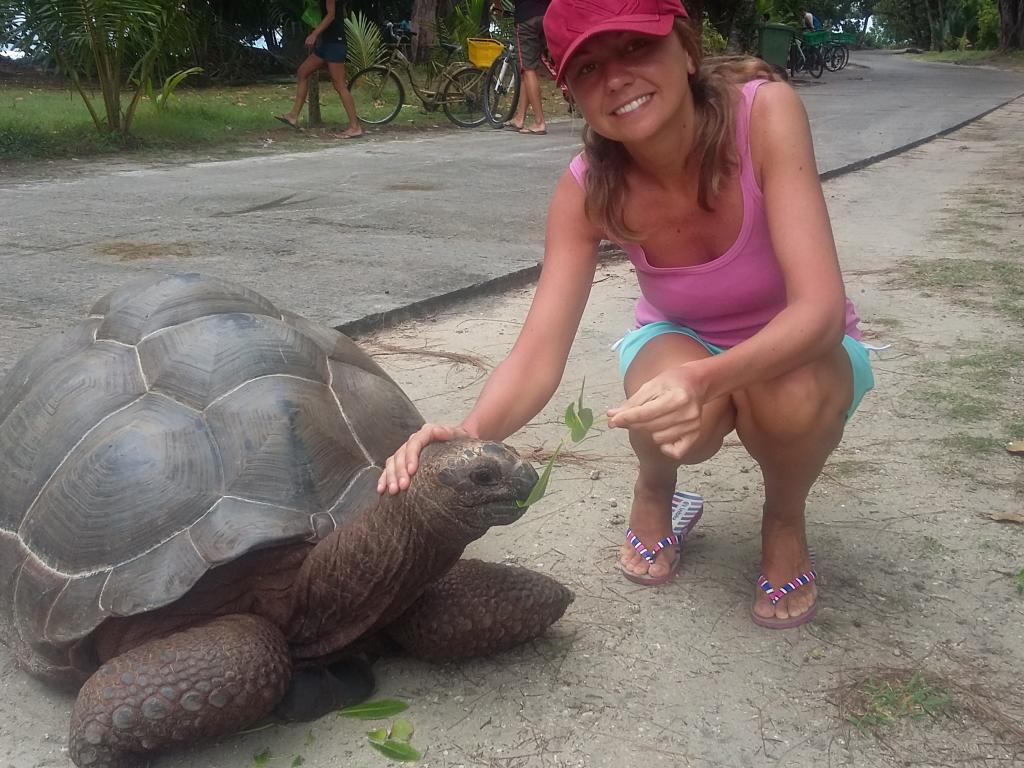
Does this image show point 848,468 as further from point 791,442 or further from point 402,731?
point 402,731

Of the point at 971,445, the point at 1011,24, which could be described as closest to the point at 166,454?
the point at 971,445

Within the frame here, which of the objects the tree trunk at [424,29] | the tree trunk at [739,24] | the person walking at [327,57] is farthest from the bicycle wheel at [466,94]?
the tree trunk at [739,24]

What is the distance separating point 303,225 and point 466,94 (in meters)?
6.25

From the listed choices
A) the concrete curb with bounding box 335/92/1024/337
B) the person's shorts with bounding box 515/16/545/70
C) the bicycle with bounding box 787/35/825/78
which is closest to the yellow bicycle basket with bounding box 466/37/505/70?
the person's shorts with bounding box 515/16/545/70

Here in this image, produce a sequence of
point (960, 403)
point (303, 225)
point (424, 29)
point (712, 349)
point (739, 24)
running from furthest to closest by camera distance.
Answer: point (739, 24)
point (424, 29)
point (303, 225)
point (960, 403)
point (712, 349)

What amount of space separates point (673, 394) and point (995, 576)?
100cm

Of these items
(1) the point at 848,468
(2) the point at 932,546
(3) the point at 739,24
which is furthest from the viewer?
(3) the point at 739,24

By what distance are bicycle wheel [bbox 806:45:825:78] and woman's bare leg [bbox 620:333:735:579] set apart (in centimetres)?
2107

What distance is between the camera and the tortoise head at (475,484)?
139cm

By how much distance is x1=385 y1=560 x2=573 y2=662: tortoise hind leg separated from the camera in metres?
1.67

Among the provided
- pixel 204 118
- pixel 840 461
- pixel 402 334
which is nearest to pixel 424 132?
pixel 204 118

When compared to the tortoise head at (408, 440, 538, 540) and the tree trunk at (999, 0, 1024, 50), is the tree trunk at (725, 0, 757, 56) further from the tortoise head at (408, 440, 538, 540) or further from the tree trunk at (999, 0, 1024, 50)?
the tree trunk at (999, 0, 1024, 50)

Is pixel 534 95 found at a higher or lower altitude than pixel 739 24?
lower

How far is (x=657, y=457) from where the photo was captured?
6.44 ft
